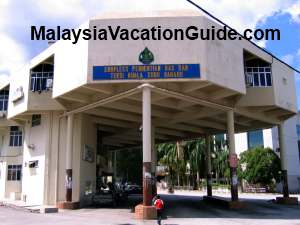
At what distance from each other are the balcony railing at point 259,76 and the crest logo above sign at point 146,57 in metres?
10.0

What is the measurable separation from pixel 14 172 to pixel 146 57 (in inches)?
850

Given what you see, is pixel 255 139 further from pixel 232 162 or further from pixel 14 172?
pixel 14 172

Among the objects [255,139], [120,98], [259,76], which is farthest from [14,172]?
[255,139]

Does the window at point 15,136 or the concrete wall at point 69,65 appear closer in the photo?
the concrete wall at point 69,65

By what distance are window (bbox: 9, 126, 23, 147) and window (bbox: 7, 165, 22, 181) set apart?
7.64ft

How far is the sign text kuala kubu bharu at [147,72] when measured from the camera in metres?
22.9

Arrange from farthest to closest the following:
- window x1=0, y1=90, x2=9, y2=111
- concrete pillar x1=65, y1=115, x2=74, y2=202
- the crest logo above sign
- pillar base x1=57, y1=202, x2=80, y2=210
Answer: window x1=0, y1=90, x2=9, y2=111 < concrete pillar x1=65, y1=115, x2=74, y2=202 < pillar base x1=57, y1=202, x2=80, y2=210 < the crest logo above sign

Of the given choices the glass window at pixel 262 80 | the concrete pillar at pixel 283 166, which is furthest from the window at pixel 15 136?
the concrete pillar at pixel 283 166

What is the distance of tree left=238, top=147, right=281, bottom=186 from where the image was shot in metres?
51.0

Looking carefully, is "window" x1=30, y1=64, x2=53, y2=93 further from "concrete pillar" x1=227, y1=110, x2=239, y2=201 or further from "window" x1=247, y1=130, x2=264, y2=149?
"window" x1=247, y1=130, x2=264, y2=149

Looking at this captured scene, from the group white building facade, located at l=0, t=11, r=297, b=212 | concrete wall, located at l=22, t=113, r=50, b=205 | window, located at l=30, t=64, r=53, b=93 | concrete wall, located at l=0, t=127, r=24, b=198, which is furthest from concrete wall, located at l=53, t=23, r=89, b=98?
concrete wall, located at l=0, t=127, r=24, b=198

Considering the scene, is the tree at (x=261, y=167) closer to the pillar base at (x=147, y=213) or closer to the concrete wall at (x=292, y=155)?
the concrete wall at (x=292, y=155)

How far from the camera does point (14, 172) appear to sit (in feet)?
124

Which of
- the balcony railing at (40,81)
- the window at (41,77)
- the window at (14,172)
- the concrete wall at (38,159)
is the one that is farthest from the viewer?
the window at (14,172)
